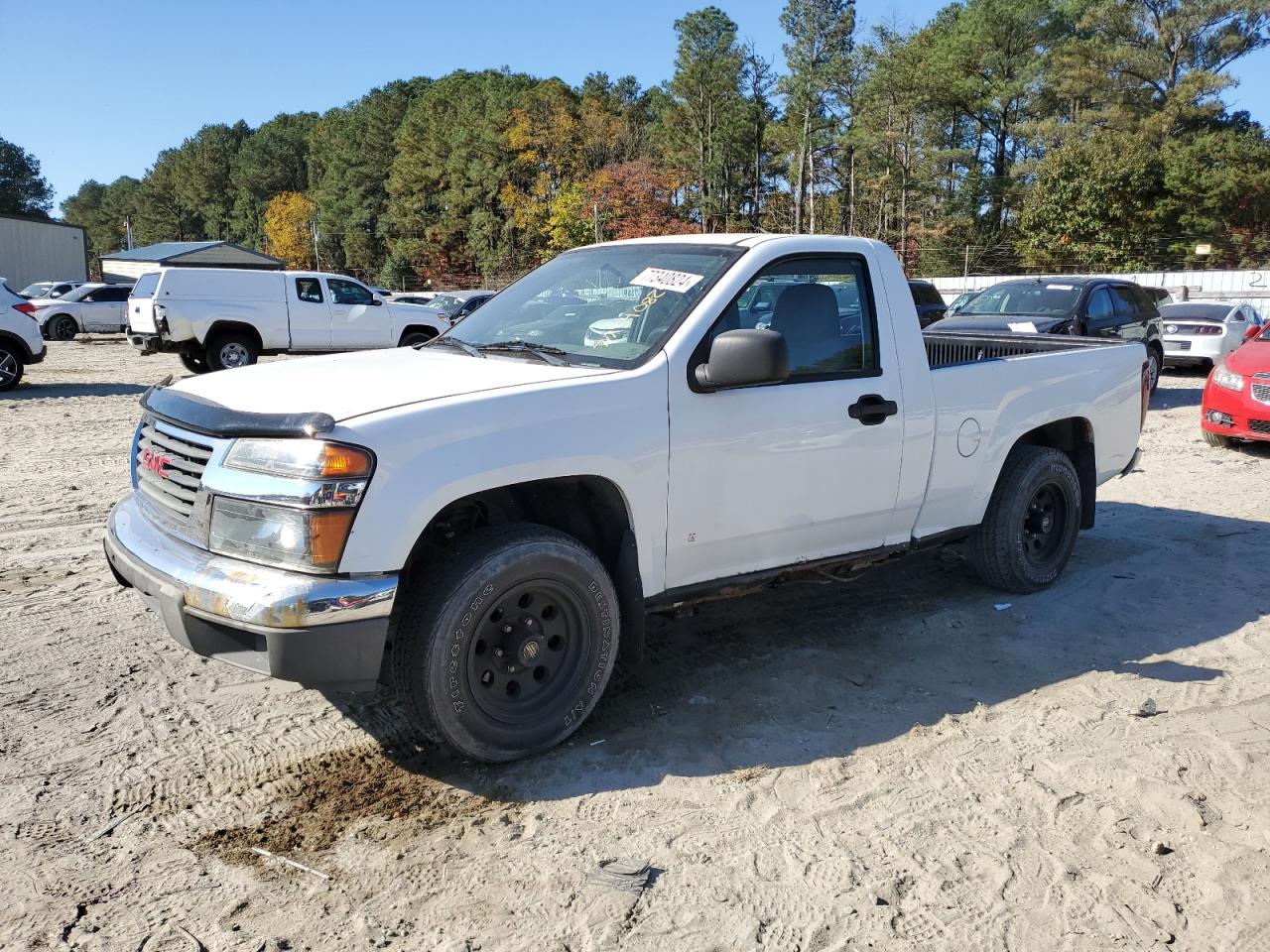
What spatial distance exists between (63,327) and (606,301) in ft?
97.8

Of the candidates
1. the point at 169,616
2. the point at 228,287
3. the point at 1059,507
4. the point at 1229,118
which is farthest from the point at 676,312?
the point at 1229,118

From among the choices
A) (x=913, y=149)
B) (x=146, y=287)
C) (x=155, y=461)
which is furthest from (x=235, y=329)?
(x=913, y=149)

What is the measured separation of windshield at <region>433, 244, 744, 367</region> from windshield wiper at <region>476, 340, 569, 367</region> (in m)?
0.03

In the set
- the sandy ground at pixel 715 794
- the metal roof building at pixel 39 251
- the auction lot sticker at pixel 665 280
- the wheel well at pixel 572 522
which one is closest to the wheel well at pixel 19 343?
the sandy ground at pixel 715 794

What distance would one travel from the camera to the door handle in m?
4.40

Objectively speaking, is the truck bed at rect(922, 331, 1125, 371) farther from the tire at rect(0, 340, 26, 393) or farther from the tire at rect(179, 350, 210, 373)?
the tire at rect(179, 350, 210, 373)

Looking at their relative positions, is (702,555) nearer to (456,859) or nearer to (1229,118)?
(456,859)

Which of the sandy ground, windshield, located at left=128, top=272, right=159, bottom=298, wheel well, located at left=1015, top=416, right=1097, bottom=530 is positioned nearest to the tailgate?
windshield, located at left=128, top=272, right=159, bottom=298

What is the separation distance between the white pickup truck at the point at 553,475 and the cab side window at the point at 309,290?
14.5m

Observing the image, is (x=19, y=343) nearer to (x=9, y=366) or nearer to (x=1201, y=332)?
(x=9, y=366)

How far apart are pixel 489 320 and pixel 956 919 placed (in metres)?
3.19

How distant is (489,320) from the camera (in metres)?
4.73

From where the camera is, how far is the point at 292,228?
367 feet

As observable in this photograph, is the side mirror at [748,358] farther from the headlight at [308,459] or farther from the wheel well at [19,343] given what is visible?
the wheel well at [19,343]
